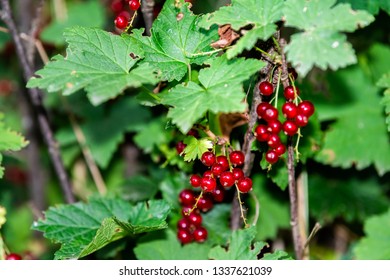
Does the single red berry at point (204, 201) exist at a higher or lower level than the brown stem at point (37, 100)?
lower

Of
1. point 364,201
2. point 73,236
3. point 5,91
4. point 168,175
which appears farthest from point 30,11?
point 364,201

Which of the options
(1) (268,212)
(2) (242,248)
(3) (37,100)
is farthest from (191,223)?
(3) (37,100)

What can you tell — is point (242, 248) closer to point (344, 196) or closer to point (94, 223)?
point (94, 223)

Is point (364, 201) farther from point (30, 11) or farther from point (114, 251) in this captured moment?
point (30, 11)

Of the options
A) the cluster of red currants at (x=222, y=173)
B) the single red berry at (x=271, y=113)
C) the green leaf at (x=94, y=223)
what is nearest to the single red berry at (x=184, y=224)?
the green leaf at (x=94, y=223)

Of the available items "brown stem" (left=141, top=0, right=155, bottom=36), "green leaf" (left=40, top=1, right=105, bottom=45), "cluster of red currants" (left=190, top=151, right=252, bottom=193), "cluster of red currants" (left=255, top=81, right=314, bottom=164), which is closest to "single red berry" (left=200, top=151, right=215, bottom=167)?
"cluster of red currants" (left=190, top=151, right=252, bottom=193)

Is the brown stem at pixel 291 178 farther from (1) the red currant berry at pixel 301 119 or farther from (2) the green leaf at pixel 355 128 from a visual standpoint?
(2) the green leaf at pixel 355 128
